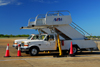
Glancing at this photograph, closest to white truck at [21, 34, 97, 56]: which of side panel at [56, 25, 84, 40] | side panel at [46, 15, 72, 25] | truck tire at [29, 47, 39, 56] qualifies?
truck tire at [29, 47, 39, 56]

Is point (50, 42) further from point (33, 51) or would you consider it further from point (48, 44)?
point (33, 51)

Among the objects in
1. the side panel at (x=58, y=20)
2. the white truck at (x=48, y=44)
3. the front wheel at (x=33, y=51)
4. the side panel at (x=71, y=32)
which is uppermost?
the side panel at (x=58, y=20)

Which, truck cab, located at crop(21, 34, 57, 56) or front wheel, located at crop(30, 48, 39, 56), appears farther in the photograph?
front wheel, located at crop(30, 48, 39, 56)

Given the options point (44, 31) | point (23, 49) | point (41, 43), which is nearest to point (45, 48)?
point (41, 43)

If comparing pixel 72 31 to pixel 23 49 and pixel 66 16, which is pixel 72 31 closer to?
pixel 66 16

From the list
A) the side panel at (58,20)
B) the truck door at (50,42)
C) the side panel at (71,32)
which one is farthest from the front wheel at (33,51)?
the side panel at (71,32)

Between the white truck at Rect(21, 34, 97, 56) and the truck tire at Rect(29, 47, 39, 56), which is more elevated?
the white truck at Rect(21, 34, 97, 56)

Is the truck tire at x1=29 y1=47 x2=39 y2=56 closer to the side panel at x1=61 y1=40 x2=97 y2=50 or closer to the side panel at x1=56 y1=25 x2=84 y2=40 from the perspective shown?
the side panel at x1=61 y1=40 x2=97 y2=50

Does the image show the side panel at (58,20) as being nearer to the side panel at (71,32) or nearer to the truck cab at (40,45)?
the side panel at (71,32)

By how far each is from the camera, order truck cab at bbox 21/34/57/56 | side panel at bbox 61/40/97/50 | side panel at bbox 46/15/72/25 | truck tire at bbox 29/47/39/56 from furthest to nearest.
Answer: side panel at bbox 61/40/97/50 < side panel at bbox 46/15/72/25 < truck tire at bbox 29/47/39/56 < truck cab at bbox 21/34/57/56

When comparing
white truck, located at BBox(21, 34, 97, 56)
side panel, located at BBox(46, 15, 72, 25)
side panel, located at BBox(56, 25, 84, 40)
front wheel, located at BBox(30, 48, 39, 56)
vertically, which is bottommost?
front wheel, located at BBox(30, 48, 39, 56)

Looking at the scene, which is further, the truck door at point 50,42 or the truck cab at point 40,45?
the truck door at point 50,42

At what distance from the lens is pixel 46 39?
39.3 feet

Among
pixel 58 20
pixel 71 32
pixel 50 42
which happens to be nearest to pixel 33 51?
pixel 50 42
